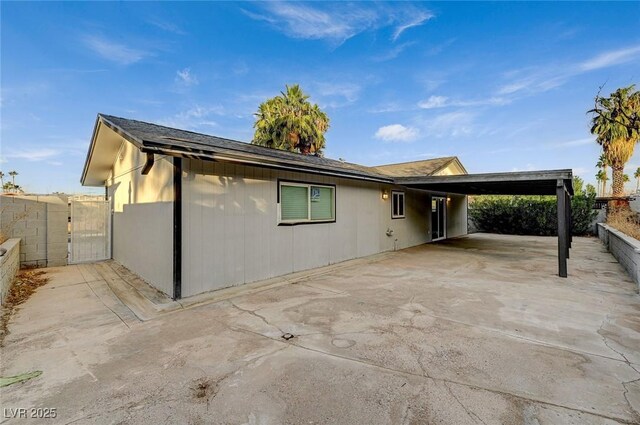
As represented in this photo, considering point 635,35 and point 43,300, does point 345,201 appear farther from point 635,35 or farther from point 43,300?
point 635,35

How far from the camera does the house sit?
181 inches

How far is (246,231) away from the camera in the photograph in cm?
543

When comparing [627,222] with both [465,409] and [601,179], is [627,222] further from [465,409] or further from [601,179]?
[601,179]

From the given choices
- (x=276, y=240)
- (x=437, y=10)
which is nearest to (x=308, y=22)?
(x=437, y=10)

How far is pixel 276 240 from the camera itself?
602 centimetres

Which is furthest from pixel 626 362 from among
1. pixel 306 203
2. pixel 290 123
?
pixel 290 123

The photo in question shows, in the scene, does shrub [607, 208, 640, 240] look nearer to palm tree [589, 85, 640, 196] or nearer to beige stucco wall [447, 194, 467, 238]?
palm tree [589, 85, 640, 196]

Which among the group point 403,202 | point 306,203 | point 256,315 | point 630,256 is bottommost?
point 256,315

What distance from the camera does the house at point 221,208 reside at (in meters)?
4.60

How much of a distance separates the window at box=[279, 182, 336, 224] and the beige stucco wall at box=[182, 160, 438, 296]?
0.16m

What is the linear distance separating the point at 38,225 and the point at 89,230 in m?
1.17

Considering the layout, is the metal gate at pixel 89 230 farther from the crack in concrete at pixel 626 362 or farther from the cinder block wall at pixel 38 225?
the crack in concrete at pixel 626 362

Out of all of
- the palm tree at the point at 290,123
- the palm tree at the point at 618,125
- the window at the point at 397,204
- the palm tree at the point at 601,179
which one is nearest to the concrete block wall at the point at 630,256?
the window at the point at 397,204

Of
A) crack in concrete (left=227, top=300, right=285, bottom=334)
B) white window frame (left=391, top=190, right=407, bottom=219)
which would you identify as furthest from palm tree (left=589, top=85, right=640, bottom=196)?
crack in concrete (left=227, top=300, right=285, bottom=334)
